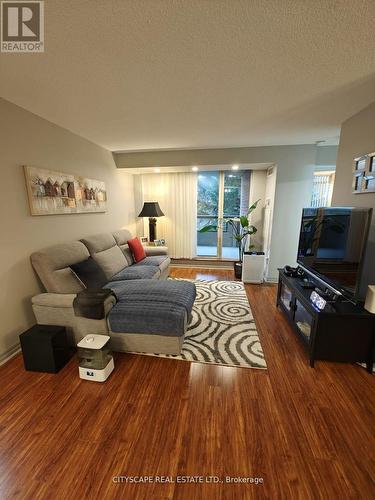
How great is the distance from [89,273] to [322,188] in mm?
4660

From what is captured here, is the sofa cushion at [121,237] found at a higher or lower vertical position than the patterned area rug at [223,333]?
higher

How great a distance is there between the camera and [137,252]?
360cm

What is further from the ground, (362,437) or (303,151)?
(303,151)

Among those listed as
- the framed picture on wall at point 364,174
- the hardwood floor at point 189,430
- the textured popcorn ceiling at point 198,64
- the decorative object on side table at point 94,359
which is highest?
the textured popcorn ceiling at point 198,64

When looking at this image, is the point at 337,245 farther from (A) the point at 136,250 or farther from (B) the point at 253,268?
(A) the point at 136,250

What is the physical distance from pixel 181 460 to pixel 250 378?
820mm

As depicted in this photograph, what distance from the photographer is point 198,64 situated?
1.41 meters

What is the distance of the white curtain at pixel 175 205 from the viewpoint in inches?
178

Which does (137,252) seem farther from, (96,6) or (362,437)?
(362,437)

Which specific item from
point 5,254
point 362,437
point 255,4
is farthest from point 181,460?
point 255,4

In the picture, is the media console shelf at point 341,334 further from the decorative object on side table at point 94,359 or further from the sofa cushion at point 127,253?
the sofa cushion at point 127,253

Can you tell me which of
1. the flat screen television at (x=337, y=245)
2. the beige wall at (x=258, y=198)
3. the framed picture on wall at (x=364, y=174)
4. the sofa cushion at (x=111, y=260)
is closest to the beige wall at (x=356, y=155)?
the framed picture on wall at (x=364, y=174)

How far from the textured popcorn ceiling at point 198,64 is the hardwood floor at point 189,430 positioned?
94.5 inches

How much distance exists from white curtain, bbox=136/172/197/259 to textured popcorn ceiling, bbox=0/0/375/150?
198cm
